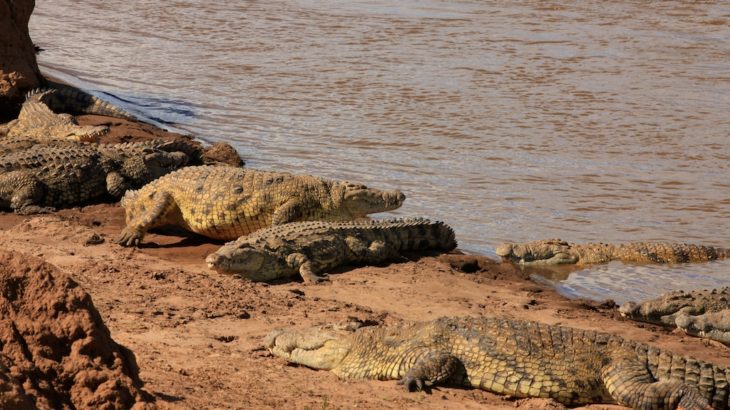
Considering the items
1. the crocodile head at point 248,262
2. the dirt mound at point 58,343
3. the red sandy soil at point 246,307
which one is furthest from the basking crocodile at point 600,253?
the dirt mound at point 58,343

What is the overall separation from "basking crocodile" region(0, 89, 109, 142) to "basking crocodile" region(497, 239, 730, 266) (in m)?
5.23

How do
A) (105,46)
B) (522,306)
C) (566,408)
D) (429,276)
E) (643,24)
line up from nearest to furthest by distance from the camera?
(566,408) → (522,306) → (429,276) → (105,46) → (643,24)

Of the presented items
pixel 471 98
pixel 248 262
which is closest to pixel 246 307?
pixel 248 262

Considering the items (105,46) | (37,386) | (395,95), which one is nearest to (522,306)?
(37,386)

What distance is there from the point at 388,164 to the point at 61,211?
13.4 feet

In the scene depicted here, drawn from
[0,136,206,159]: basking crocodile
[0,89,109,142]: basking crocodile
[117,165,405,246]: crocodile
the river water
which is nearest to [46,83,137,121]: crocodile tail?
[0,89,109,142]: basking crocodile

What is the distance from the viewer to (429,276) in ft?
27.8

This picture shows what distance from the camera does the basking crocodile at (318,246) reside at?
26.5 ft

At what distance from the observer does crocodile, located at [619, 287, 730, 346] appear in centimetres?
752

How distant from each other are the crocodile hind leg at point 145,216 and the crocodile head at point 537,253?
2886 mm

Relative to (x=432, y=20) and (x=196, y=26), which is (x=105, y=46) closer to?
(x=196, y=26)

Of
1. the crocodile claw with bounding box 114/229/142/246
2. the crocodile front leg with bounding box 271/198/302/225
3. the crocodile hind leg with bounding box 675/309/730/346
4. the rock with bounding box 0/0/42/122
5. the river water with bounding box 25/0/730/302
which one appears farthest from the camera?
the rock with bounding box 0/0/42/122

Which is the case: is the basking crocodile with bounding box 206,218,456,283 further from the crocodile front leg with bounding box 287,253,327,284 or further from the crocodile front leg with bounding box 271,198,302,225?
the crocodile front leg with bounding box 271,198,302,225

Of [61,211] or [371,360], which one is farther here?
[61,211]
